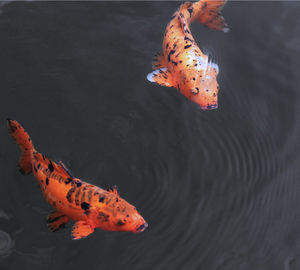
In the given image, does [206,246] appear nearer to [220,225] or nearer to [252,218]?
[220,225]

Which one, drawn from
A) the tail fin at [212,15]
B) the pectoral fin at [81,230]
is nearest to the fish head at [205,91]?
the tail fin at [212,15]

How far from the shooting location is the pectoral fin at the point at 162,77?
16.5 ft

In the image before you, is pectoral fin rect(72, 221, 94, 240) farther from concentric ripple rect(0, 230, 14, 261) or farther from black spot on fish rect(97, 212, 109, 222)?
concentric ripple rect(0, 230, 14, 261)

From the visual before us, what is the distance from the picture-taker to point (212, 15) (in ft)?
19.3

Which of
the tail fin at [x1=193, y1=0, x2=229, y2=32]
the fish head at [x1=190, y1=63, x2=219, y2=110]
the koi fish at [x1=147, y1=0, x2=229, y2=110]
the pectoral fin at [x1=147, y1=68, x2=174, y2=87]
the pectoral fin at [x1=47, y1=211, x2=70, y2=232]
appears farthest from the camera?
the tail fin at [x1=193, y1=0, x2=229, y2=32]

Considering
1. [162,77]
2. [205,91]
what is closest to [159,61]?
[162,77]

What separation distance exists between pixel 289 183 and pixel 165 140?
1.61m

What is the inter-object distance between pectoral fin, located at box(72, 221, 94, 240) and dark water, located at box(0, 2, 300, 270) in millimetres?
397

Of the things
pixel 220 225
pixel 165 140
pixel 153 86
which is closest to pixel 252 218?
pixel 220 225

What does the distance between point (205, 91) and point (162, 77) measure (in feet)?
2.40

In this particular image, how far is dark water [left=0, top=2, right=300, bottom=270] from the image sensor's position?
13.4 feet

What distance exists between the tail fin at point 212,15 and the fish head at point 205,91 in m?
1.37

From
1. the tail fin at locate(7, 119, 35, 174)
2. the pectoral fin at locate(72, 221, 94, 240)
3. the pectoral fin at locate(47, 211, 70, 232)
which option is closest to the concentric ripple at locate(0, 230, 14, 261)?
the pectoral fin at locate(47, 211, 70, 232)

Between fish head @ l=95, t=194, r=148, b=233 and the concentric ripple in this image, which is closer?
fish head @ l=95, t=194, r=148, b=233
